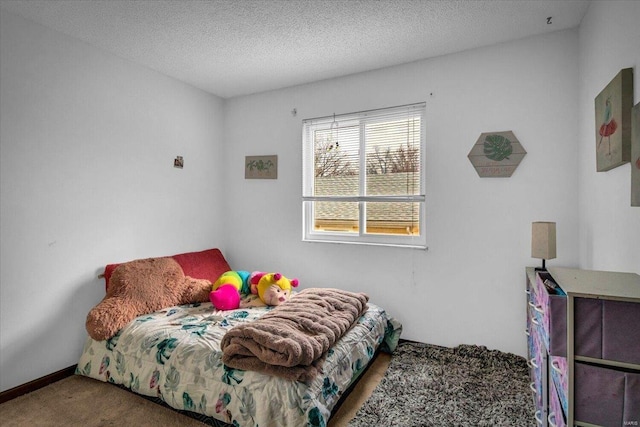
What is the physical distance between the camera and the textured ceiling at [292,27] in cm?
211

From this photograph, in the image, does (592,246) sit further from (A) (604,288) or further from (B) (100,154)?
(B) (100,154)

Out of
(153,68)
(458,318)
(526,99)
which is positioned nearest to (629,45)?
(526,99)

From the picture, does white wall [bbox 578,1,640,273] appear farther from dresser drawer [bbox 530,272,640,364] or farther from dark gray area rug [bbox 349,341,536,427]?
dark gray area rug [bbox 349,341,536,427]

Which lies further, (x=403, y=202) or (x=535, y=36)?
(x=403, y=202)

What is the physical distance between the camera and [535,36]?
97.6 inches

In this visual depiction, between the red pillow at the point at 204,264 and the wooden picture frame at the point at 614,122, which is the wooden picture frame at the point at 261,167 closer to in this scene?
the red pillow at the point at 204,264

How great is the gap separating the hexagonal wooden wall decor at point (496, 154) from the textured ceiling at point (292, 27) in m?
0.74


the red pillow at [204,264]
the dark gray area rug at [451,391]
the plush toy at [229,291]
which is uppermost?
the red pillow at [204,264]

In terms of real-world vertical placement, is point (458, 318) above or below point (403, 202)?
below

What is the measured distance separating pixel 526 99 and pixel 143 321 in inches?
128

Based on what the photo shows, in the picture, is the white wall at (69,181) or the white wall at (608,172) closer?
the white wall at (608,172)

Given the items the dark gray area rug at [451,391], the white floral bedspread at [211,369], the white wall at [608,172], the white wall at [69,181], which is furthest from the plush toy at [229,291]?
the white wall at [608,172]

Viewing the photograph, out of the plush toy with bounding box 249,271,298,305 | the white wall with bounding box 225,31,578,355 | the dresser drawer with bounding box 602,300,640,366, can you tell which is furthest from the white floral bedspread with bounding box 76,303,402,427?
the dresser drawer with bounding box 602,300,640,366

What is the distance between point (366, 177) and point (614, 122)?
6.06 feet
